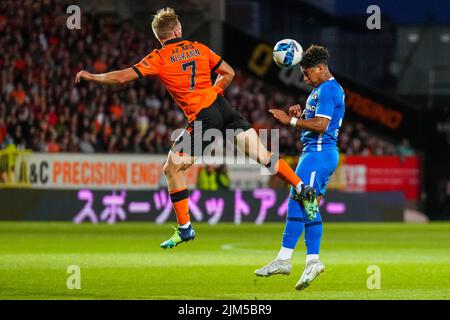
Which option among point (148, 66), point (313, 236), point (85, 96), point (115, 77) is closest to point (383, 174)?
point (85, 96)

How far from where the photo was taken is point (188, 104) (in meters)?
11.6

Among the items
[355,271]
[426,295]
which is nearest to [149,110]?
[355,271]

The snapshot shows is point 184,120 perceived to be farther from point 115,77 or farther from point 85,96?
point 115,77

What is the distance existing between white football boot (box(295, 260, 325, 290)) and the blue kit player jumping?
0.01 meters

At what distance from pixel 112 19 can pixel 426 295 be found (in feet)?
79.4

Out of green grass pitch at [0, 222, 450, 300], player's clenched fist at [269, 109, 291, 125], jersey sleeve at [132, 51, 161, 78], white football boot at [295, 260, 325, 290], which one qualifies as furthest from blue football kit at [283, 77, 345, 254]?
jersey sleeve at [132, 51, 161, 78]

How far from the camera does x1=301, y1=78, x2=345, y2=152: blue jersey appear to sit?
10922 millimetres

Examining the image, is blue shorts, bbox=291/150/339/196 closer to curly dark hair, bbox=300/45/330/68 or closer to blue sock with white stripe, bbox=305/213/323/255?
blue sock with white stripe, bbox=305/213/323/255

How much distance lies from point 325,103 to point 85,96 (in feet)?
61.7

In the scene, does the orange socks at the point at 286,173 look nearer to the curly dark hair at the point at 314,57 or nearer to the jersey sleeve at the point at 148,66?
the curly dark hair at the point at 314,57

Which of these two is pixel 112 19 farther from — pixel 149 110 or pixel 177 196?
pixel 177 196

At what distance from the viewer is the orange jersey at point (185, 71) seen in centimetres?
1143

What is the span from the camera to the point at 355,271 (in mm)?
13586
